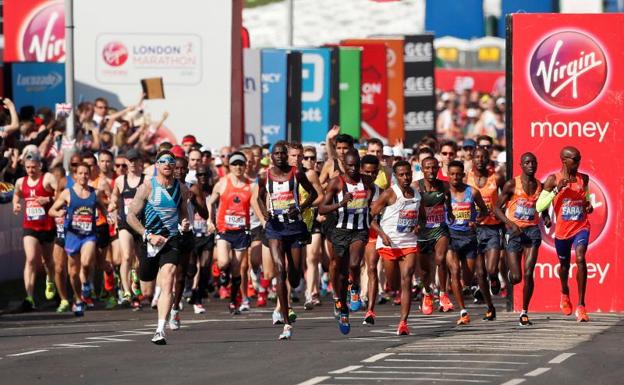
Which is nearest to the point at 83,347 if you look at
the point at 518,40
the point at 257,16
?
the point at 518,40

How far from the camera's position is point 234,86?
33.0 m

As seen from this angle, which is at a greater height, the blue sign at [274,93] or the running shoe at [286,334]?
the blue sign at [274,93]

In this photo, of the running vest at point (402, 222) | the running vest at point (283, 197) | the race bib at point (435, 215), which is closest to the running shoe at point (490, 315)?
the race bib at point (435, 215)

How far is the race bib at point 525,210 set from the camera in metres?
21.0

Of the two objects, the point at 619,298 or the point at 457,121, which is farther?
the point at 457,121

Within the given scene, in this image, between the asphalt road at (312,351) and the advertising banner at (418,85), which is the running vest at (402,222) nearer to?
the asphalt road at (312,351)

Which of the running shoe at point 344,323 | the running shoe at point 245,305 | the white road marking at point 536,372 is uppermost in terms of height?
the running shoe at point 344,323

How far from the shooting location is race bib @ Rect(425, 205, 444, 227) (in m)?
20.5

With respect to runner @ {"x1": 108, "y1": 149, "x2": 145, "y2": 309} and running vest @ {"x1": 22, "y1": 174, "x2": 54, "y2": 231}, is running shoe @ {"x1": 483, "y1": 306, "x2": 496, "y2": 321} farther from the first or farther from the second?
running vest @ {"x1": 22, "y1": 174, "x2": 54, "y2": 231}

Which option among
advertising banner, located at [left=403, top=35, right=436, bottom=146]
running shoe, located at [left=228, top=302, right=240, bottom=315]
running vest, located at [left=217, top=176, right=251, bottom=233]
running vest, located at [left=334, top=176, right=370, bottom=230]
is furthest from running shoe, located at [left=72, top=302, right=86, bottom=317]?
advertising banner, located at [left=403, top=35, right=436, bottom=146]

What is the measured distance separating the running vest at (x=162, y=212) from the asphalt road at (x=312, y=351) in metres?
1.12

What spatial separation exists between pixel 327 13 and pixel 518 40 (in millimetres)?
92664

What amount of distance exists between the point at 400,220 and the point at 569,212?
237 cm

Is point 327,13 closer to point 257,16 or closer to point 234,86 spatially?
point 257,16
